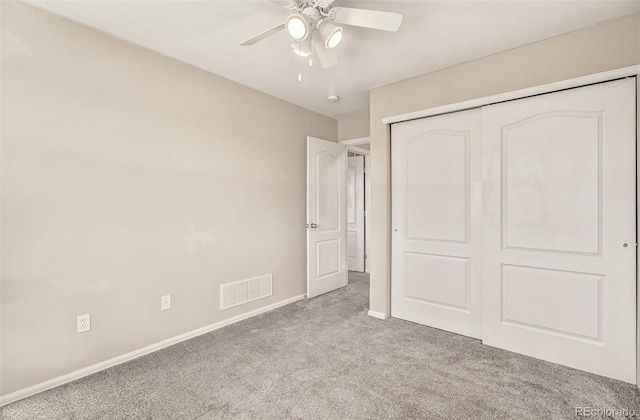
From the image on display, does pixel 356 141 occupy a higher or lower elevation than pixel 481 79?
lower

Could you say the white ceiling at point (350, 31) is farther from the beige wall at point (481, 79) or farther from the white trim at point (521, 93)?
the white trim at point (521, 93)

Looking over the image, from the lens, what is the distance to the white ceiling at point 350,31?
1927mm

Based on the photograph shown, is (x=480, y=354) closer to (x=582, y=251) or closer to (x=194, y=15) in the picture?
(x=582, y=251)

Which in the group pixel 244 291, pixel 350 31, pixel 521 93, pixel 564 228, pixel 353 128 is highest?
pixel 350 31

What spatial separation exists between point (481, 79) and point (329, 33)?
1581mm

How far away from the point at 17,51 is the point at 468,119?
336cm

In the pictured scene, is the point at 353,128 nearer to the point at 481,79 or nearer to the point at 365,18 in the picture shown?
the point at 481,79

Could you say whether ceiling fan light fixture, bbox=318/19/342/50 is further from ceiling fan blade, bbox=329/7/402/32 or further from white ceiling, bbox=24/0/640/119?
white ceiling, bbox=24/0/640/119

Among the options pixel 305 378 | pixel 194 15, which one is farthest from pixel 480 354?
pixel 194 15

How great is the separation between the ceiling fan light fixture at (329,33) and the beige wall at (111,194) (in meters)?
1.50

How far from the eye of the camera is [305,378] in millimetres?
2084

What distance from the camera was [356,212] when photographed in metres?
5.65

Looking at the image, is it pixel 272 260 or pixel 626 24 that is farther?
pixel 272 260
